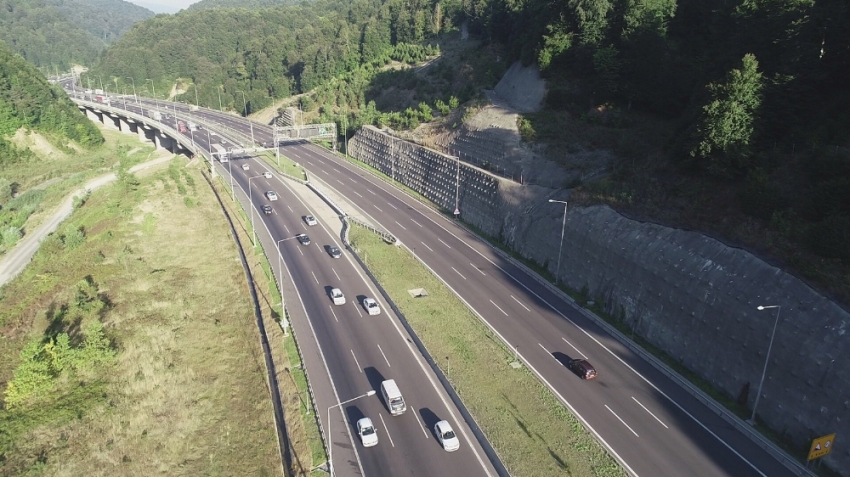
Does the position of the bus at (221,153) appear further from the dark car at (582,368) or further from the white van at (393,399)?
the dark car at (582,368)

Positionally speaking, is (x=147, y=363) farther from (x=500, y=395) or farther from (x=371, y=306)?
(x=500, y=395)

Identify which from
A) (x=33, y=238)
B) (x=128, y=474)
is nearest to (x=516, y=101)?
(x=128, y=474)

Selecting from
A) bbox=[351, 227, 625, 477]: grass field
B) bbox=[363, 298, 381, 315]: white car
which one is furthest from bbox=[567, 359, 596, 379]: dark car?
bbox=[363, 298, 381, 315]: white car

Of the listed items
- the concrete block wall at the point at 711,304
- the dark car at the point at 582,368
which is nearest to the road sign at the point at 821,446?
the concrete block wall at the point at 711,304

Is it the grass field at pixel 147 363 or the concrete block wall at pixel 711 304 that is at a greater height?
the concrete block wall at pixel 711 304

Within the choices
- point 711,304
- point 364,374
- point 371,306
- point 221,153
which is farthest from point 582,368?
point 221,153

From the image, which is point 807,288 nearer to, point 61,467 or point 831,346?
point 831,346

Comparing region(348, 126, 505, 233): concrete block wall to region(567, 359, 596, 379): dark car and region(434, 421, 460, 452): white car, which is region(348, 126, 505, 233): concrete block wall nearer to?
region(567, 359, 596, 379): dark car
